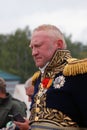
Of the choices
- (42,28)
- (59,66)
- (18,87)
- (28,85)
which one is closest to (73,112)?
(59,66)

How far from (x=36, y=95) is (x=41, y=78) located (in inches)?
5.9

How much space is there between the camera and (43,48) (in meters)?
3.65

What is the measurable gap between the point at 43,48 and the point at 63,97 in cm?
40

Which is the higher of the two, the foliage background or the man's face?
the foliage background

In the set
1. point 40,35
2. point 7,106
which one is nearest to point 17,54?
point 7,106

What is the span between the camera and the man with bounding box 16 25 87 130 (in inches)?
137

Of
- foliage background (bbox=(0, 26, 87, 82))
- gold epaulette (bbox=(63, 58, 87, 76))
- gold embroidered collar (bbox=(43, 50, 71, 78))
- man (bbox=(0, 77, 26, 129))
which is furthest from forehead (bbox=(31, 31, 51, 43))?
foliage background (bbox=(0, 26, 87, 82))

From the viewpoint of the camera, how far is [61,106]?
3498 mm

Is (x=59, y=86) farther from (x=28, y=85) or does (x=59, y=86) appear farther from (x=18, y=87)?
(x=18, y=87)

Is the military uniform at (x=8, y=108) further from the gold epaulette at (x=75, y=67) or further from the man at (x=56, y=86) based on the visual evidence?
the gold epaulette at (x=75, y=67)

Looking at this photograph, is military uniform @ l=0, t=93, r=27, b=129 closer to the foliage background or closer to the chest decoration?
the chest decoration

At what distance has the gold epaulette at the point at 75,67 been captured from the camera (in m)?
3.49

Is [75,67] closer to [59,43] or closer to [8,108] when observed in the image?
[59,43]

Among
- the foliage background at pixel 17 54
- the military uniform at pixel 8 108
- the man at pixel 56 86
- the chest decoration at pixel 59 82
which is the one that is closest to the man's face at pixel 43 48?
the man at pixel 56 86
